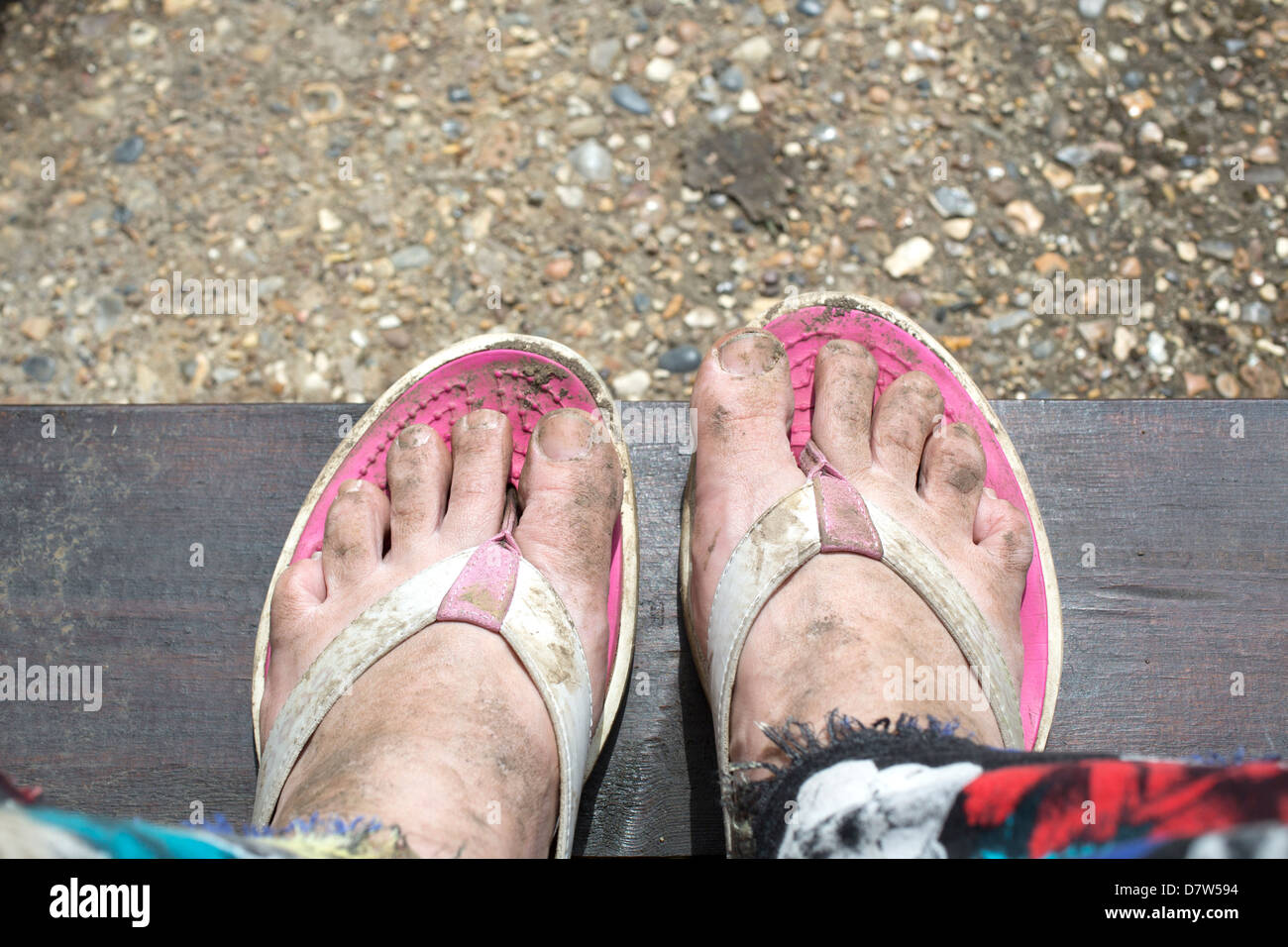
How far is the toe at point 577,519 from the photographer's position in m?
1.41

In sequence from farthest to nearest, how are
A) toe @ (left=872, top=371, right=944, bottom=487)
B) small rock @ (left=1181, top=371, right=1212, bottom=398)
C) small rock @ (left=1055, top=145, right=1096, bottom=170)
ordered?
small rock @ (left=1055, top=145, right=1096, bottom=170)
small rock @ (left=1181, top=371, right=1212, bottom=398)
toe @ (left=872, top=371, right=944, bottom=487)

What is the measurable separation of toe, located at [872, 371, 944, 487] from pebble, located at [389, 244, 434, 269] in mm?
1478

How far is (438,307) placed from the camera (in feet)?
8.09

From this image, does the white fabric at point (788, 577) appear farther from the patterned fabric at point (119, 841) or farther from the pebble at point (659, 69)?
the pebble at point (659, 69)

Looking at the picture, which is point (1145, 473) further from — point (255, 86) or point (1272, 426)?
point (255, 86)

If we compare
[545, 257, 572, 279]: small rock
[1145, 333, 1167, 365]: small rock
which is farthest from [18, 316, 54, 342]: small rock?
[1145, 333, 1167, 365]: small rock

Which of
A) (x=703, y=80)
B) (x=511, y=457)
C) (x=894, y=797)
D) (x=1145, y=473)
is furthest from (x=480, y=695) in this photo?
(x=703, y=80)

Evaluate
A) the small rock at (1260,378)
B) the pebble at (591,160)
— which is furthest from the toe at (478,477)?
the small rock at (1260,378)

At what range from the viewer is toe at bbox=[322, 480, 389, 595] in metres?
1.45

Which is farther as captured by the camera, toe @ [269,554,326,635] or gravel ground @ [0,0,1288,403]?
gravel ground @ [0,0,1288,403]

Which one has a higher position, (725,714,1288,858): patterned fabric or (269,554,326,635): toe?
(269,554,326,635): toe

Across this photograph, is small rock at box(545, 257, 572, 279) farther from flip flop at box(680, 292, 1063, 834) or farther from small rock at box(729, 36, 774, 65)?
flip flop at box(680, 292, 1063, 834)

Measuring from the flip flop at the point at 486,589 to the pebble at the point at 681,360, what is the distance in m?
0.87
